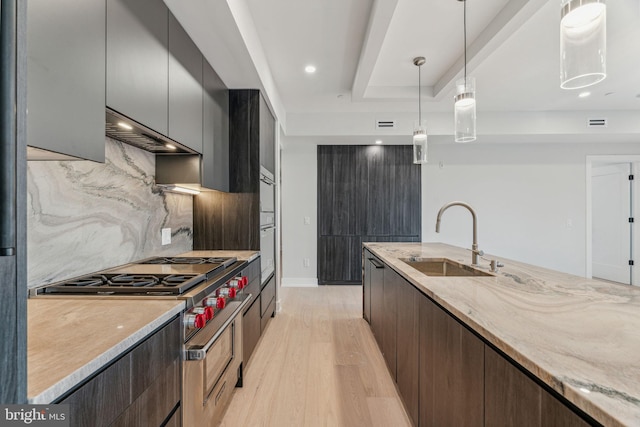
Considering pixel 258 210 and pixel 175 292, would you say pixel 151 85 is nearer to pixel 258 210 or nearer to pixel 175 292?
pixel 175 292

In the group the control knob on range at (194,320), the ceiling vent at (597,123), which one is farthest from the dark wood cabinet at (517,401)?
the ceiling vent at (597,123)

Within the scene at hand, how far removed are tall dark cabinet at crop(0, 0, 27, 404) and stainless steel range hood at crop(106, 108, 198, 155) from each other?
81 cm

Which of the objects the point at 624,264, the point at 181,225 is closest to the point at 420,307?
the point at 181,225

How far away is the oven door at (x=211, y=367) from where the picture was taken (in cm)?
120

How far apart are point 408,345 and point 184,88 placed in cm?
201

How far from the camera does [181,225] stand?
257 centimetres

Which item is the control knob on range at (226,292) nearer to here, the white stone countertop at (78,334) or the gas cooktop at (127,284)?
the gas cooktop at (127,284)

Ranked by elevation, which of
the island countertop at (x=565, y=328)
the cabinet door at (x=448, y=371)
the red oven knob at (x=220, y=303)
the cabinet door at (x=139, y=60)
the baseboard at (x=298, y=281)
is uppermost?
the cabinet door at (x=139, y=60)

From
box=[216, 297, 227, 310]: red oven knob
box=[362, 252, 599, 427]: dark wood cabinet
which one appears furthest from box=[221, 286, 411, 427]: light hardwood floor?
box=[216, 297, 227, 310]: red oven knob

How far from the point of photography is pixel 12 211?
0.46 metres

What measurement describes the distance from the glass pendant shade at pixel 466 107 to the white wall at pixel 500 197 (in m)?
2.95

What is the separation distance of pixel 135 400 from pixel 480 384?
1.03 m

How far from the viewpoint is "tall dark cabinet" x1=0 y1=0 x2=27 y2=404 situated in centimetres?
44

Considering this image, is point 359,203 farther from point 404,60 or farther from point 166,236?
point 166,236
